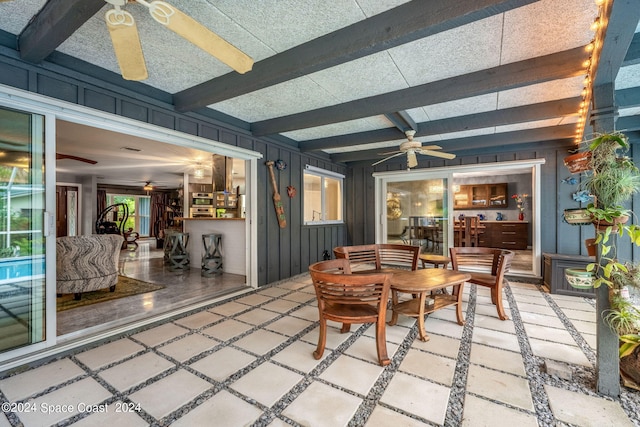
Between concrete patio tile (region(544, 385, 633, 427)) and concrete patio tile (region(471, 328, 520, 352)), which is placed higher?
concrete patio tile (region(544, 385, 633, 427))

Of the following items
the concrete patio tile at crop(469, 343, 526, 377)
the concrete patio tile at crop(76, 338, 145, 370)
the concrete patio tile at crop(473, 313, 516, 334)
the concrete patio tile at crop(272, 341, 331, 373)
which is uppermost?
the concrete patio tile at crop(473, 313, 516, 334)

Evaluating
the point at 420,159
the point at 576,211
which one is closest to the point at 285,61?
the point at 576,211

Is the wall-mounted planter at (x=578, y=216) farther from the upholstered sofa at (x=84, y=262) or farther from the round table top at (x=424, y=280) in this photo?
the upholstered sofa at (x=84, y=262)

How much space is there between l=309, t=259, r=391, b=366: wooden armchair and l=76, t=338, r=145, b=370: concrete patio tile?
158cm

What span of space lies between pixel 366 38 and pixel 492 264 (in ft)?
9.87

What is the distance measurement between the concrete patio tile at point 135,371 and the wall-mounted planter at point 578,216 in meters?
3.17

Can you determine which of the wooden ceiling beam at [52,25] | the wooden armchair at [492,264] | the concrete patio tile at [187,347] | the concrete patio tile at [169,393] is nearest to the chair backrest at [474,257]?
the wooden armchair at [492,264]

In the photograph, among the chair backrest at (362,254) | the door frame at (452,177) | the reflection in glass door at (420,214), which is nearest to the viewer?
the chair backrest at (362,254)

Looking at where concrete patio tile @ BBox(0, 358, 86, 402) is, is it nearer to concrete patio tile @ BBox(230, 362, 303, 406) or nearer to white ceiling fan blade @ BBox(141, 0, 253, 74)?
concrete patio tile @ BBox(230, 362, 303, 406)

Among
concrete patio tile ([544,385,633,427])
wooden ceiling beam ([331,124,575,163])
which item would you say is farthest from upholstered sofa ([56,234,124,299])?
wooden ceiling beam ([331,124,575,163])

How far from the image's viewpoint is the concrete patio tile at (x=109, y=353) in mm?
2217

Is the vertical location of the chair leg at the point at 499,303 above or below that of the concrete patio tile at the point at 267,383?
above

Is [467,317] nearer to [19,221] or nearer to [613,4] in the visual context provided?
[613,4]

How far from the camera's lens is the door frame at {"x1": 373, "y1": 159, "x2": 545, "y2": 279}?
4.80 meters
